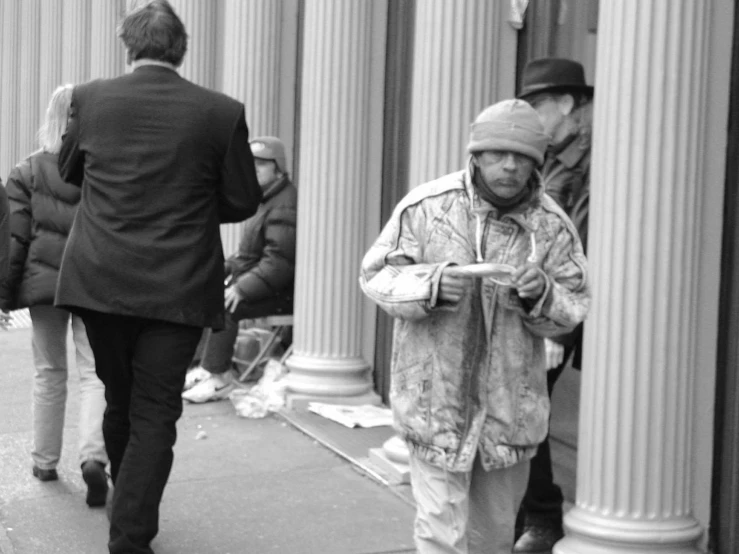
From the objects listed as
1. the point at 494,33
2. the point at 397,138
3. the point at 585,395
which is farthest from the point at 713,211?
the point at 397,138

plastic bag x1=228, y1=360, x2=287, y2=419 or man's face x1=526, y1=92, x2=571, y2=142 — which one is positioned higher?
man's face x1=526, y1=92, x2=571, y2=142

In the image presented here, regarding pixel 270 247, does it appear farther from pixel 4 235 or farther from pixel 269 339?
pixel 4 235

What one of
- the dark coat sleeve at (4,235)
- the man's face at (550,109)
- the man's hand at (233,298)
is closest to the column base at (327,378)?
the man's hand at (233,298)

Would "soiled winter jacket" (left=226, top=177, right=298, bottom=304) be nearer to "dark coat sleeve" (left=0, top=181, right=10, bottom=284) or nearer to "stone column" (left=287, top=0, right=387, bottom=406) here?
"stone column" (left=287, top=0, right=387, bottom=406)

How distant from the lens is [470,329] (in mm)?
3955

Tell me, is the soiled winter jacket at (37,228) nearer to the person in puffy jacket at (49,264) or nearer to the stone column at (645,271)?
the person in puffy jacket at (49,264)

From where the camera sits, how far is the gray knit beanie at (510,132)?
3.83 metres

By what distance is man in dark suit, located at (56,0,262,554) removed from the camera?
4.84m

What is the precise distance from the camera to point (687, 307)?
15.7 feet

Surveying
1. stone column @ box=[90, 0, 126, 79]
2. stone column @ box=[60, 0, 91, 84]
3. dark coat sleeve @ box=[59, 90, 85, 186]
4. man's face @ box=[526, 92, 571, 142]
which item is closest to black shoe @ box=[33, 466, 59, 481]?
dark coat sleeve @ box=[59, 90, 85, 186]

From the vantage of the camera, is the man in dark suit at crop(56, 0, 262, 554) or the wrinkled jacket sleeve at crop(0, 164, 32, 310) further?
the wrinkled jacket sleeve at crop(0, 164, 32, 310)

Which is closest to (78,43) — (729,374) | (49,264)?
(49,264)

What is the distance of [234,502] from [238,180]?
1819 mm

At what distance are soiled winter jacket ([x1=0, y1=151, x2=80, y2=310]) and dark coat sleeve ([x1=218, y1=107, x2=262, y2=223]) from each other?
49.5 inches
